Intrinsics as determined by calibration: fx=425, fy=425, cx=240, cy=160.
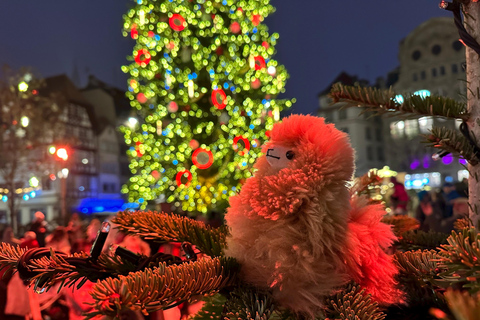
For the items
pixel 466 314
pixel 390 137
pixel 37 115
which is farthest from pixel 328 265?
pixel 390 137

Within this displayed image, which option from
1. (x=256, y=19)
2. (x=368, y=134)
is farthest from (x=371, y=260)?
(x=368, y=134)

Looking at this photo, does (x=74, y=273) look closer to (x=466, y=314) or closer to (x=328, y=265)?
(x=328, y=265)

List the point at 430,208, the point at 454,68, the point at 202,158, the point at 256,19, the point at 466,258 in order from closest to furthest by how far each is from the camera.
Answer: the point at 466,258
the point at 430,208
the point at 202,158
the point at 256,19
the point at 454,68

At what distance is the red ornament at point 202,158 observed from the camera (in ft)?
39.7

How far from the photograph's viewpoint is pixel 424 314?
1151 mm

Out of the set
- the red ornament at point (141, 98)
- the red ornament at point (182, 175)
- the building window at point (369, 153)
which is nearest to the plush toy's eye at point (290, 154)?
the red ornament at point (182, 175)

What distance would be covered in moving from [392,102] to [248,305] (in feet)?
2.34

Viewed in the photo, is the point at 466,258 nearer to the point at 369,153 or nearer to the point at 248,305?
the point at 248,305

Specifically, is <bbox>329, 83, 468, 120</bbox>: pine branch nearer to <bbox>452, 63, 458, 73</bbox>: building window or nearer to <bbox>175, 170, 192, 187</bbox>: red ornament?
<bbox>175, 170, 192, 187</bbox>: red ornament

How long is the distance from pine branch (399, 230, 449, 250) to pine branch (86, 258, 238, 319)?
817 millimetres

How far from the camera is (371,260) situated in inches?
45.8

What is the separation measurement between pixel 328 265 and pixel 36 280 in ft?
2.46

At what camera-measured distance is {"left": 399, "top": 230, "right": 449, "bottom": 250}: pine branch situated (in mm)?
1540

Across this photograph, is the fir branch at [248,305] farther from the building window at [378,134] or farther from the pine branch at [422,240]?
the building window at [378,134]
